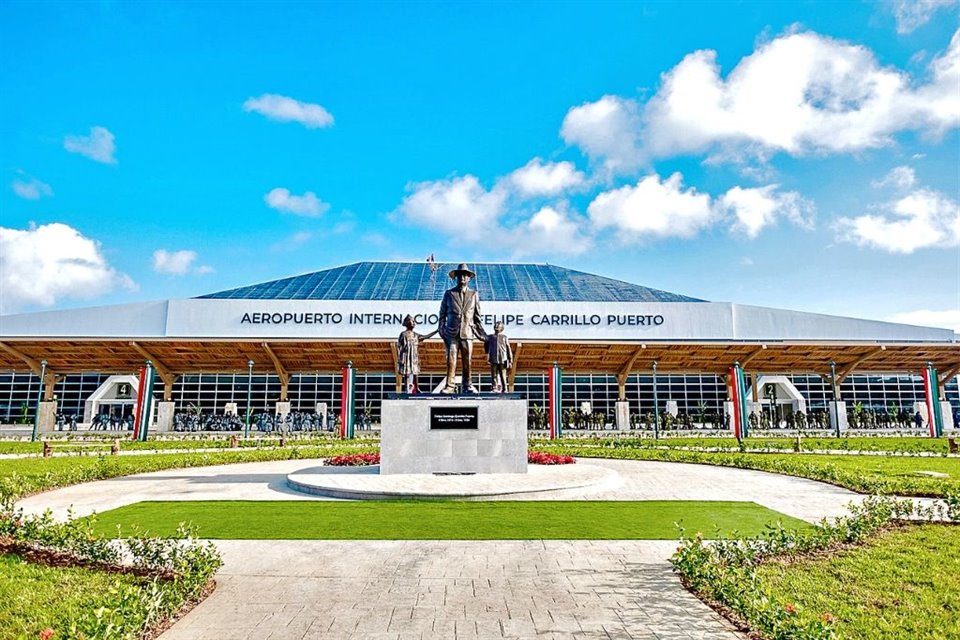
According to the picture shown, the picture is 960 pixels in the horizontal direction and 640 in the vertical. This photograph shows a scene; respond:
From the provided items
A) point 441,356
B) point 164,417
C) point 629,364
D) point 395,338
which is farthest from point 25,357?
point 629,364

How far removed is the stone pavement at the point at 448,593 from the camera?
4684 millimetres

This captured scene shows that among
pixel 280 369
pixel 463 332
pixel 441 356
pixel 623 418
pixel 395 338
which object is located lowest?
pixel 623 418

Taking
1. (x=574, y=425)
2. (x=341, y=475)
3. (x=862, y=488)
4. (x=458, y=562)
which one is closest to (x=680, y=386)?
(x=574, y=425)

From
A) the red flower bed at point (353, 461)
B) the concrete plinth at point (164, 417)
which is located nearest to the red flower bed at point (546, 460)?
the red flower bed at point (353, 461)

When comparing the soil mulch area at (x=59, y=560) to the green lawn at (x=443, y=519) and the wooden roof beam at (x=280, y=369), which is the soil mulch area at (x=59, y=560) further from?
the wooden roof beam at (x=280, y=369)

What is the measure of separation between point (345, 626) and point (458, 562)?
2.16 metres

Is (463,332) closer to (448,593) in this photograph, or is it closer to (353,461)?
(353,461)

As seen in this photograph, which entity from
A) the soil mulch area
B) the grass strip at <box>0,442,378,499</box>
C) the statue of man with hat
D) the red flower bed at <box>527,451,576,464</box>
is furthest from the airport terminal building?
the soil mulch area

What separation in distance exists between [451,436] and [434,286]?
100 feet

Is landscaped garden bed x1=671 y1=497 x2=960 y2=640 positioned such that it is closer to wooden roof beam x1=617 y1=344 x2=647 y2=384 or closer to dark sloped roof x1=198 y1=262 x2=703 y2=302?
wooden roof beam x1=617 y1=344 x2=647 y2=384

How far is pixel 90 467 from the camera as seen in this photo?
49.7ft

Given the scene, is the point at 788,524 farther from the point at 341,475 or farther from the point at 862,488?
the point at 341,475

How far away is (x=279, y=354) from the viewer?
130ft

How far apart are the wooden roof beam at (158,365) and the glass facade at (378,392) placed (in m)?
4.03
